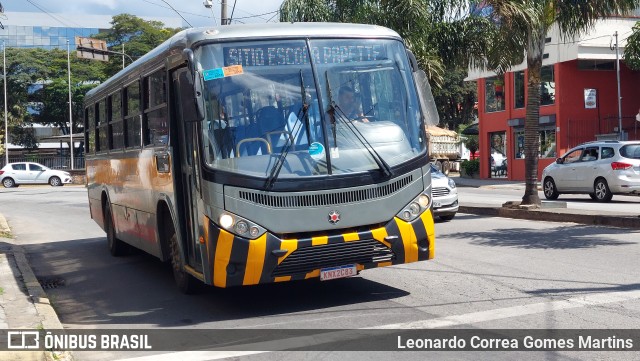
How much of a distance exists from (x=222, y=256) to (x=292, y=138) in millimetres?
1341

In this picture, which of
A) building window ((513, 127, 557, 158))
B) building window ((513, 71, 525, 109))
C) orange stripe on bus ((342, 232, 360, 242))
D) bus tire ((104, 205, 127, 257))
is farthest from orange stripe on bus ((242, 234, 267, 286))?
building window ((513, 71, 525, 109))

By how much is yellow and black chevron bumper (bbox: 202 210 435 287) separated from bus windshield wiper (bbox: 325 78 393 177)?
556mm

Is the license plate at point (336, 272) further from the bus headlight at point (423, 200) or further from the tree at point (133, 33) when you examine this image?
the tree at point (133, 33)

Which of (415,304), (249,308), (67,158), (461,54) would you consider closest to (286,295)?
(249,308)

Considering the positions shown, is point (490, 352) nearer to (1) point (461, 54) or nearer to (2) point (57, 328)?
(2) point (57, 328)

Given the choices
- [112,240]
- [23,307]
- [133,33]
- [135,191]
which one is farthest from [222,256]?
[133,33]

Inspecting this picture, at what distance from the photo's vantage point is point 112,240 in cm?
1394

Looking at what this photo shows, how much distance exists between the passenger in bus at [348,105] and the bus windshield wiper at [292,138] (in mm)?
352

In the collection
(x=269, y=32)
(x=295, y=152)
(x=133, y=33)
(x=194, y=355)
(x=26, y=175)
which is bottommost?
(x=194, y=355)

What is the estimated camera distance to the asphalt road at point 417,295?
7316 mm

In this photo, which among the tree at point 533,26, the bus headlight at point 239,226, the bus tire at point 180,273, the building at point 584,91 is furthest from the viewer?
the building at point 584,91

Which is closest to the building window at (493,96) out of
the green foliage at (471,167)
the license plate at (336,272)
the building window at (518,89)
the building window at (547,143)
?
the building window at (518,89)

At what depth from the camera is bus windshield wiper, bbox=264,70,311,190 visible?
302 inches

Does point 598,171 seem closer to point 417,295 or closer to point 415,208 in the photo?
point 417,295
